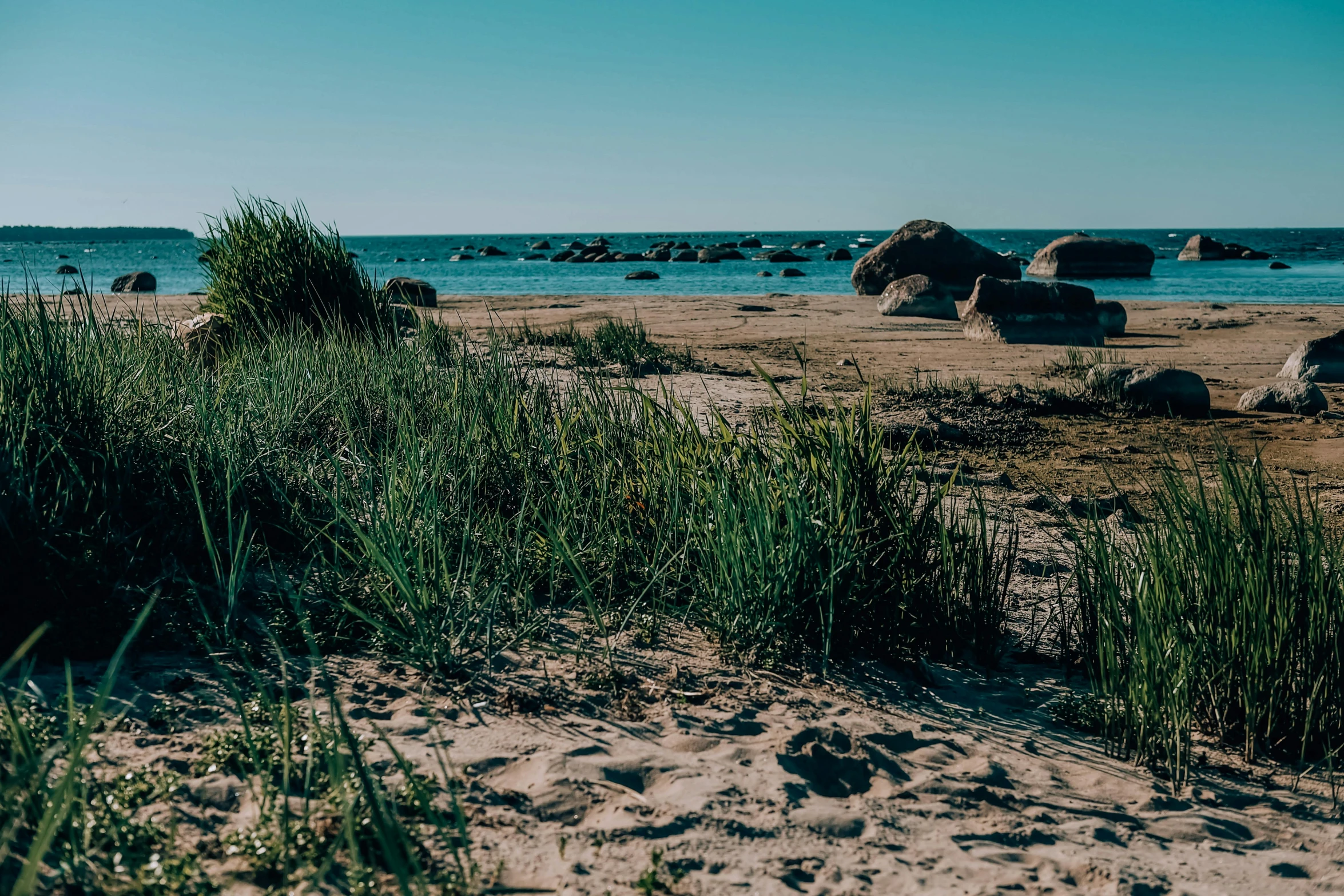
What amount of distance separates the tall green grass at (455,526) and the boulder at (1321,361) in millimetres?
7132

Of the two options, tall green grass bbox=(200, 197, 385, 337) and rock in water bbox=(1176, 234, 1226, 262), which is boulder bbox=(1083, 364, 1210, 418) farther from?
rock in water bbox=(1176, 234, 1226, 262)

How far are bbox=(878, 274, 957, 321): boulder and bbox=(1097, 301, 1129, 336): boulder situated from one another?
2.55m

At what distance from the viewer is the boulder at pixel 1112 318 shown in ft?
45.2

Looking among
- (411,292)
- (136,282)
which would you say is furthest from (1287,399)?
(136,282)

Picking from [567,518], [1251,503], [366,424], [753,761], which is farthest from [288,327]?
[1251,503]

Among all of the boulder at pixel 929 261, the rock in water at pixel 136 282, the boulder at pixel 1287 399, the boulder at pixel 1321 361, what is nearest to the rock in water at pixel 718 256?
the boulder at pixel 929 261

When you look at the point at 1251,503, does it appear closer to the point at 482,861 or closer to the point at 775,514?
the point at 775,514

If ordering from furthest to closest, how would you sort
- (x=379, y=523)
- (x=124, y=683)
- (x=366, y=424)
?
(x=366, y=424) < (x=379, y=523) < (x=124, y=683)

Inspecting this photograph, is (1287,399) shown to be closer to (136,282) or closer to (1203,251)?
(136,282)

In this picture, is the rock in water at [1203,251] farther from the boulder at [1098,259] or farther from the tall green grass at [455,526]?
the tall green grass at [455,526]

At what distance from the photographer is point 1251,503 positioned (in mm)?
2738

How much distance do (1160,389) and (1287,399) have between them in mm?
1049

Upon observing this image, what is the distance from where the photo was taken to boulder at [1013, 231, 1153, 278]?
105 ft

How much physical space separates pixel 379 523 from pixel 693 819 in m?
1.38
